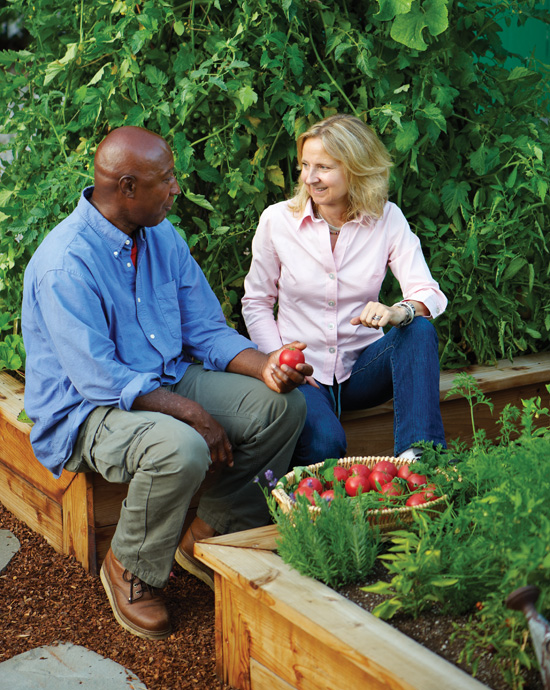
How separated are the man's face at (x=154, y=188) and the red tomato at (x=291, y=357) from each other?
1.92 ft

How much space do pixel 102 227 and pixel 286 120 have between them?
39.7 inches

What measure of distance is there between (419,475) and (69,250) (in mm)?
1225

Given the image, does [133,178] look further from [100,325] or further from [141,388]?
[141,388]

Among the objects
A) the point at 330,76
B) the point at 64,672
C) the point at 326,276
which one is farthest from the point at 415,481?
the point at 330,76

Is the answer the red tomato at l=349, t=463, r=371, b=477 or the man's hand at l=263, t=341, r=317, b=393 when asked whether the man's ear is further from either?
the red tomato at l=349, t=463, r=371, b=477

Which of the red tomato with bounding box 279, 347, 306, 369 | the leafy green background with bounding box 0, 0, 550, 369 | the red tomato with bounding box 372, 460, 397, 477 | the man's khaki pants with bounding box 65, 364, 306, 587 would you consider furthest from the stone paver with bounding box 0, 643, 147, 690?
the leafy green background with bounding box 0, 0, 550, 369

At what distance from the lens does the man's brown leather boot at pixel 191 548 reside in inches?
109

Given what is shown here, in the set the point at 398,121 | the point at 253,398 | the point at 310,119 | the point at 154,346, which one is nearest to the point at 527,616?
the point at 253,398

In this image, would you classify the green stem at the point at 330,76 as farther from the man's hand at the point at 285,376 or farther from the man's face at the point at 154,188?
the man's hand at the point at 285,376

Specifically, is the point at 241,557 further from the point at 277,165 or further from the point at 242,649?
the point at 277,165

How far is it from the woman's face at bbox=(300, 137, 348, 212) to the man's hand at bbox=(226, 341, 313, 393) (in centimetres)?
60

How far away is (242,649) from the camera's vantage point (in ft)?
7.14

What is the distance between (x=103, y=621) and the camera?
255cm

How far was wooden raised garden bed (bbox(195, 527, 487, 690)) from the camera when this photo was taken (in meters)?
1.69
